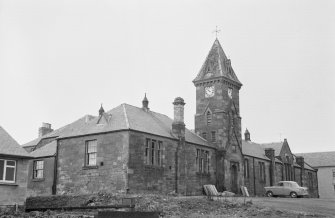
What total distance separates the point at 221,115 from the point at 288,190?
960cm

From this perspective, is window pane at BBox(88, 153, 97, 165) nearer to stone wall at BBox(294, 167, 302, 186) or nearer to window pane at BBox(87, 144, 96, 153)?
window pane at BBox(87, 144, 96, 153)

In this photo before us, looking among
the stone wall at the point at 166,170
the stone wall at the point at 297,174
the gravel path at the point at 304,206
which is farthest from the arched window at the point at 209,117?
the stone wall at the point at 297,174

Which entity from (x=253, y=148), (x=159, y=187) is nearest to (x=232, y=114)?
(x=253, y=148)

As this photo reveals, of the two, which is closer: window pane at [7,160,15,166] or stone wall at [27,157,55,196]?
window pane at [7,160,15,166]

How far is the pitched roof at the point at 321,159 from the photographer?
81062 millimetres

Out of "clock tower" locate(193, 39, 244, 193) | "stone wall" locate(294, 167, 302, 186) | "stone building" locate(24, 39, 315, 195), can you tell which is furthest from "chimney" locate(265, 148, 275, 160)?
"clock tower" locate(193, 39, 244, 193)

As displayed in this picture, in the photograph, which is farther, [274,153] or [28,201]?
[274,153]

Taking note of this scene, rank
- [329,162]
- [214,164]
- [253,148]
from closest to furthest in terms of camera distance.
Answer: [214,164] < [253,148] < [329,162]

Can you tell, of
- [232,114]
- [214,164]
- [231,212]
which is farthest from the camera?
[232,114]

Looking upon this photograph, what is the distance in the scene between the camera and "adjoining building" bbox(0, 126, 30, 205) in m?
30.4

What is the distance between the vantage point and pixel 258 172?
179 ft

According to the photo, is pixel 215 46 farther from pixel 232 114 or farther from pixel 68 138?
pixel 68 138

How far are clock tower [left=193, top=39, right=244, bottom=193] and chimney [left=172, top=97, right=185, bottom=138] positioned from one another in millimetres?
6576

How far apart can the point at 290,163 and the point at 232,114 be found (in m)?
18.2
